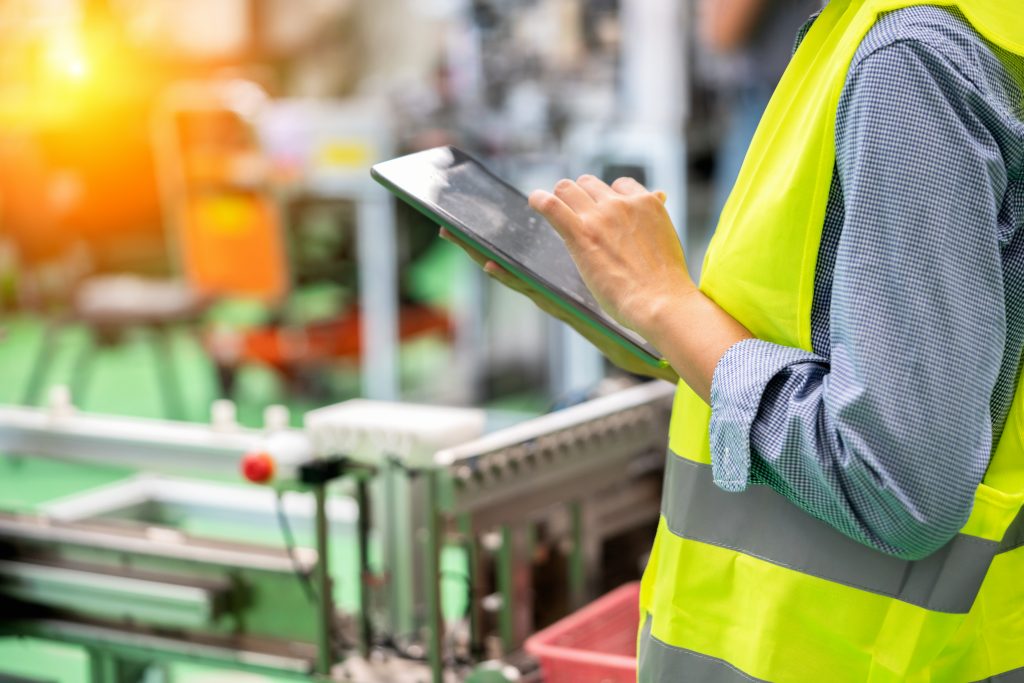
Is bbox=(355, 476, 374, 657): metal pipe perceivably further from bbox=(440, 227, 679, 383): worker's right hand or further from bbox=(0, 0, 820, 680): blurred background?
bbox=(0, 0, 820, 680): blurred background

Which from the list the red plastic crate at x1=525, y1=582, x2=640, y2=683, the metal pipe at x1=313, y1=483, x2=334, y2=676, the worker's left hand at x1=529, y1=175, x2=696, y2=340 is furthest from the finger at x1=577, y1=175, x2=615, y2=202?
the metal pipe at x1=313, y1=483, x2=334, y2=676

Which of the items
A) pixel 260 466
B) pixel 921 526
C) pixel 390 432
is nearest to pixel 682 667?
pixel 921 526

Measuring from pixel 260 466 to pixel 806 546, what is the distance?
105 cm

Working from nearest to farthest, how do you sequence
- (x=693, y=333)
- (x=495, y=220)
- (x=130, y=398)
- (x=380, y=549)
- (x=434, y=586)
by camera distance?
1. (x=693, y=333)
2. (x=495, y=220)
3. (x=434, y=586)
4. (x=380, y=549)
5. (x=130, y=398)

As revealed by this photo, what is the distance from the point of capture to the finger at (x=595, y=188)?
3.56ft

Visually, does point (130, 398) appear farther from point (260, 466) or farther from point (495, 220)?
point (495, 220)

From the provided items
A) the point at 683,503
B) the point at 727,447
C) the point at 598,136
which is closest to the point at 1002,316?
the point at 727,447

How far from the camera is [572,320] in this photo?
4.74ft

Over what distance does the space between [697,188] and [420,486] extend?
7.22 m

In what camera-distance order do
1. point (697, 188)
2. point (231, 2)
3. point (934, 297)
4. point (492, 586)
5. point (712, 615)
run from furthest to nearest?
1. point (231, 2)
2. point (697, 188)
3. point (492, 586)
4. point (712, 615)
5. point (934, 297)

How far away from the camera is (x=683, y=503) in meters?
1.12

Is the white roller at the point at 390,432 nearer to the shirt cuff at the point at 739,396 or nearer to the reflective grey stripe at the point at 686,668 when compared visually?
the reflective grey stripe at the point at 686,668

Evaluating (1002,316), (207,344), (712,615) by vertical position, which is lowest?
(207,344)

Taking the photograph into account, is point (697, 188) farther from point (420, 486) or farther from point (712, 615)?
point (712, 615)
